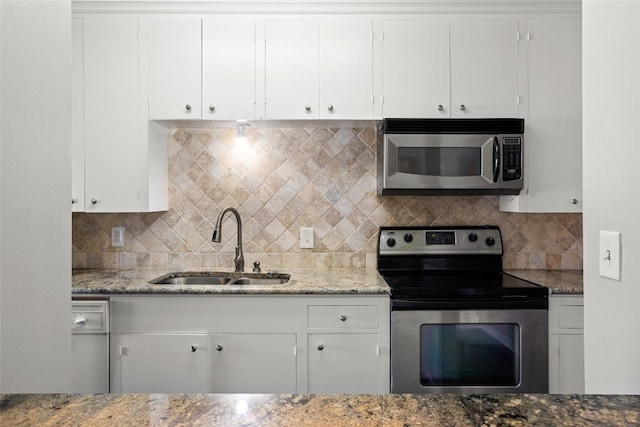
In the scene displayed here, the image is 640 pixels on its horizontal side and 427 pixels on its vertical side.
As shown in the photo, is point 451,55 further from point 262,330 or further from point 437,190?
point 262,330

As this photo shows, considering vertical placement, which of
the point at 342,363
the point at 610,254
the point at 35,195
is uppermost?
the point at 35,195

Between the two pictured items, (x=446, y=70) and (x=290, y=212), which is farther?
(x=290, y=212)

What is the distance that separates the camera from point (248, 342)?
2.39 m

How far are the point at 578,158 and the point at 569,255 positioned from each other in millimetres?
670

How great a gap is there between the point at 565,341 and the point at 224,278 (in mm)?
1898

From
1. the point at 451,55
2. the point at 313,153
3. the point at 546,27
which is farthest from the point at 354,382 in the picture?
the point at 546,27

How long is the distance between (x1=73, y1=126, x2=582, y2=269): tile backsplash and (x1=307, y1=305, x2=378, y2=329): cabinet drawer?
0.65 m

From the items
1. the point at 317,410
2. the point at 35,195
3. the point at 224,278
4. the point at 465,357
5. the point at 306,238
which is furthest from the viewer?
the point at 306,238

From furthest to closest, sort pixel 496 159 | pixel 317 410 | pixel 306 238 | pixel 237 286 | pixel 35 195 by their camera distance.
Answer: pixel 306 238
pixel 496 159
pixel 237 286
pixel 35 195
pixel 317 410

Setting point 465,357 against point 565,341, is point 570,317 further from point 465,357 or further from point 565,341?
point 465,357

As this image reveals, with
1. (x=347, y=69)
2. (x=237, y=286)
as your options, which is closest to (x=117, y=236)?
(x=237, y=286)

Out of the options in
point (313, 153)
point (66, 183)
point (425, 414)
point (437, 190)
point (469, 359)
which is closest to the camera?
point (425, 414)

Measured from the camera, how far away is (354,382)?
2.39 metres

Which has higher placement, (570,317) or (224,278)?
(224,278)
